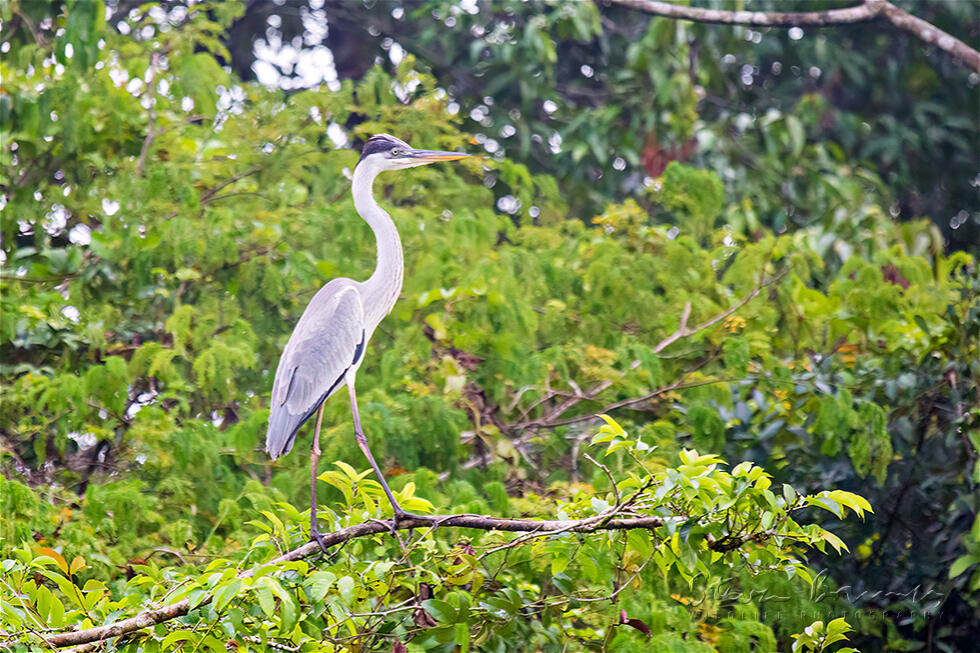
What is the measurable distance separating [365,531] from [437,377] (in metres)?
1.08

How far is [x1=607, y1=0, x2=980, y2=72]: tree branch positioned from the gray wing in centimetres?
251

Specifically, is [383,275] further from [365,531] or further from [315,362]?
[365,531]

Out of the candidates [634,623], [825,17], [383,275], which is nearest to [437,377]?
[383,275]

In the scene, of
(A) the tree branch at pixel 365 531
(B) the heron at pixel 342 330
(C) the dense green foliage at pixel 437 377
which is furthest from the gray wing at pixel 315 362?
(A) the tree branch at pixel 365 531

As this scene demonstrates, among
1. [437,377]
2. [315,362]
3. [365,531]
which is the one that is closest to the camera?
[365,531]

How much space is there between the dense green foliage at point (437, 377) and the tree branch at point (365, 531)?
0.04 meters

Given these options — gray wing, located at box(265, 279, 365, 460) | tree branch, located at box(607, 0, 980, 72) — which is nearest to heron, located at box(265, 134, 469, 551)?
gray wing, located at box(265, 279, 365, 460)

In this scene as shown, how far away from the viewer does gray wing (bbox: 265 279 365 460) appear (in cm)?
309

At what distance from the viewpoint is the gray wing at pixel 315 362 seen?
3088mm

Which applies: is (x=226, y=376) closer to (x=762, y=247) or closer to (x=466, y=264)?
(x=466, y=264)

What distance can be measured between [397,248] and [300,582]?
123cm

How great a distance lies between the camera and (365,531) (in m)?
2.64

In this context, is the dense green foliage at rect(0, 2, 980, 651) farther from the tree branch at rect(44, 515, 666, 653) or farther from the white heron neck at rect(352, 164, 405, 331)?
the white heron neck at rect(352, 164, 405, 331)

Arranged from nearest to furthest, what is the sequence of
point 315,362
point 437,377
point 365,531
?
1. point 365,531
2. point 315,362
3. point 437,377
